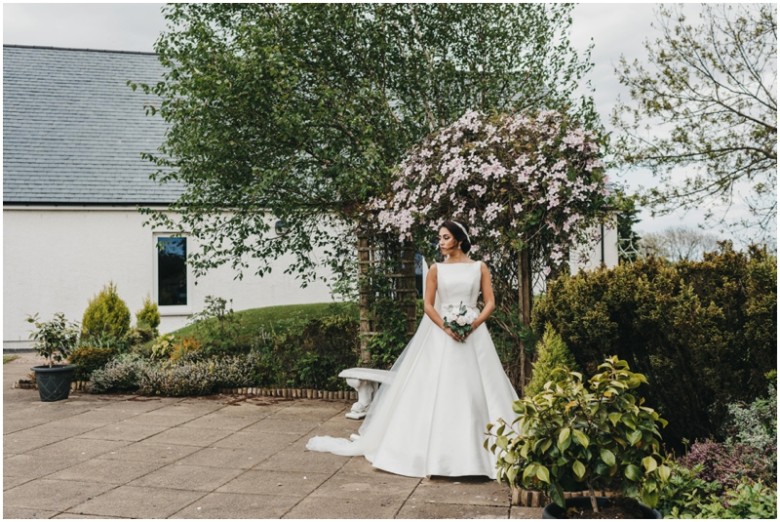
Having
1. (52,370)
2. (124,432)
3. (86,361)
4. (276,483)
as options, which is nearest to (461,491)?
(276,483)

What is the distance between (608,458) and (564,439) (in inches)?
10.9

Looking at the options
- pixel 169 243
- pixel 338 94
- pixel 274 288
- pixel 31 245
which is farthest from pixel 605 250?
pixel 31 245

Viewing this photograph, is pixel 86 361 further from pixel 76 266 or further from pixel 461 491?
pixel 76 266

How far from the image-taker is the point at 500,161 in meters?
8.52

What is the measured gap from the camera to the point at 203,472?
696 cm

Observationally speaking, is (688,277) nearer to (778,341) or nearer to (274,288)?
(778,341)

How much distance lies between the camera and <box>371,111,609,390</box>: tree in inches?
323

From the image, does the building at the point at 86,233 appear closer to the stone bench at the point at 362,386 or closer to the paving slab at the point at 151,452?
the stone bench at the point at 362,386

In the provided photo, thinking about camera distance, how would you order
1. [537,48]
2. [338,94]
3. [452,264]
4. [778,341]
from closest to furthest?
[778,341], [452,264], [338,94], [537,48]

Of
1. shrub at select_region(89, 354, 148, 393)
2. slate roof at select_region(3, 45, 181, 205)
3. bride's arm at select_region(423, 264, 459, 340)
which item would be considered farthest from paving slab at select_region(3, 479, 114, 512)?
slate roof at select_region(3, 45, 181, 205)

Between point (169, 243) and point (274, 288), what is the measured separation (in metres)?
3.07

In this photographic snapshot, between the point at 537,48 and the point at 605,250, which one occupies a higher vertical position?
the point at 537,48

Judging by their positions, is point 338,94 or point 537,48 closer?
point 338,94

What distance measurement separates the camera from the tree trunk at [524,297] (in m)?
8.70
